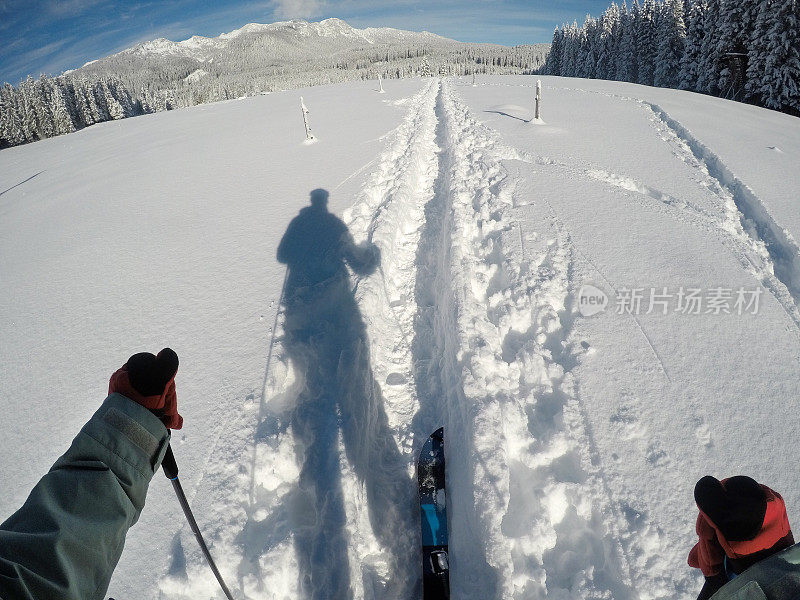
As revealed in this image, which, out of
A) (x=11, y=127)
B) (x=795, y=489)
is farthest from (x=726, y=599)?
(x=11, y=127)

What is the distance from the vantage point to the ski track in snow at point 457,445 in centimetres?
230

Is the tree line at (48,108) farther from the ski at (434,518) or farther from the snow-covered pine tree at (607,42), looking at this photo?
the snow-covered pine tree at (607,42)

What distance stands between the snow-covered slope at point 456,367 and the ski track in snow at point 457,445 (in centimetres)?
2

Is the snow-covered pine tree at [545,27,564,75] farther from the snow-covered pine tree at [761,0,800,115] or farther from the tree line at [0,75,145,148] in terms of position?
the tree line at [0,75,145,148]

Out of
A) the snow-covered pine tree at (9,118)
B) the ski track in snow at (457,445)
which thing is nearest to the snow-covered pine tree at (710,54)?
the ski track in snow at (457,445)

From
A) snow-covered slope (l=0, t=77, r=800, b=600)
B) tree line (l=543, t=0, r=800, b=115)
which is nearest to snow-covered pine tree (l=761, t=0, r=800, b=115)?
tree line (l=543, t=0, r=800, b=115)

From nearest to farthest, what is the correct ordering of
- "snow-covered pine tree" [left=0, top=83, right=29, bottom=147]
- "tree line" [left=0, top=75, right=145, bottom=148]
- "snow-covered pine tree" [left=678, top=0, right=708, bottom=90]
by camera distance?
"snow-covered pine tree" [left=678, top=0, right=708, bottom=90]
"snow-covered pine tree" [left=0, top=83, right=29, bottom=147]
"tree line" [left=0, top=75, right=145, bottom=148]

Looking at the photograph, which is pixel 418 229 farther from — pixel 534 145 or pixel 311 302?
pixel 534 145

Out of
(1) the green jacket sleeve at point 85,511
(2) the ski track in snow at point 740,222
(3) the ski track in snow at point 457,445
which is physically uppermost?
(1) the green jacket sleeve at point 85,511

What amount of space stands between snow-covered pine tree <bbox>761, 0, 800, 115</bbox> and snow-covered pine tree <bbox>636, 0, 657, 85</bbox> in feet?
68.5

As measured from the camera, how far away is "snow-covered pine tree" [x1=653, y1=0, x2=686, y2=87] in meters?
36.0

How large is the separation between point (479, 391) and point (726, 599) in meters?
2.16

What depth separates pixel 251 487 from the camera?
2.64 metres

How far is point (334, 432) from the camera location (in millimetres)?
3117
